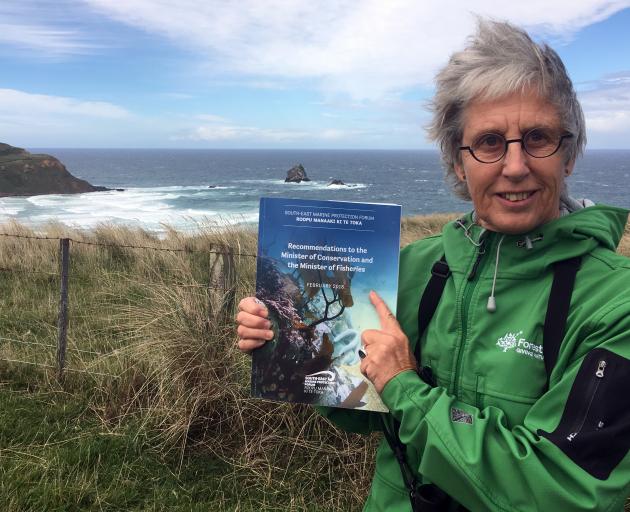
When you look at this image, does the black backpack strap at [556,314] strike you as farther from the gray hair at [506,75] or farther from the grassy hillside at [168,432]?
the grassy hillside at [168,432]

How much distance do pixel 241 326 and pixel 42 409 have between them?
9.59 ft

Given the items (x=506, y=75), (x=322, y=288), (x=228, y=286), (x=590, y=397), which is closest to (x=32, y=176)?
(x=228, y=286)

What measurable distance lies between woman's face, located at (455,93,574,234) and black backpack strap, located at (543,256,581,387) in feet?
0.61

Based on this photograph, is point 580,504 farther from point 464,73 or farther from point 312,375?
point 464,73

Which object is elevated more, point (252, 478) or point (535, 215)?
point (535, 215)

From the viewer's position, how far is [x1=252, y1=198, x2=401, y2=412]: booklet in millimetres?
1743

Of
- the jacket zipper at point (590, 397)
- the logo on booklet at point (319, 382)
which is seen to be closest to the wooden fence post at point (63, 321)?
the logo on booklet at point (319, 382)

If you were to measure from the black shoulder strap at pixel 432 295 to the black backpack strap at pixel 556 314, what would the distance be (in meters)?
0.35

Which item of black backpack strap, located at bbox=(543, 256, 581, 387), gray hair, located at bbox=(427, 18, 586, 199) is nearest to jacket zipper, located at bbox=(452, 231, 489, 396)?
black backpack strap, located at bbox=(543, 256, 581, 387)

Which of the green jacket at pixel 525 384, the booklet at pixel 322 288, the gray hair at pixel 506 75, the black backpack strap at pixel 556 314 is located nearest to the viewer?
the green jacket at pixel 525 384

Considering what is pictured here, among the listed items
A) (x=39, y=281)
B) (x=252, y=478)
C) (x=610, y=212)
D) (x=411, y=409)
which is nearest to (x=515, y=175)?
(x=610, y=212)

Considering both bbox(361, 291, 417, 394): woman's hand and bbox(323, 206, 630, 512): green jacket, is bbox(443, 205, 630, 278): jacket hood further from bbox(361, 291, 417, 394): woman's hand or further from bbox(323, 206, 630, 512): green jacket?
bbox(361, 291, 417, 394): woman's hand

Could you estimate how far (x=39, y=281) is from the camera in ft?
24.8

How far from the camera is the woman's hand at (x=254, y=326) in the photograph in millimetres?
1807
